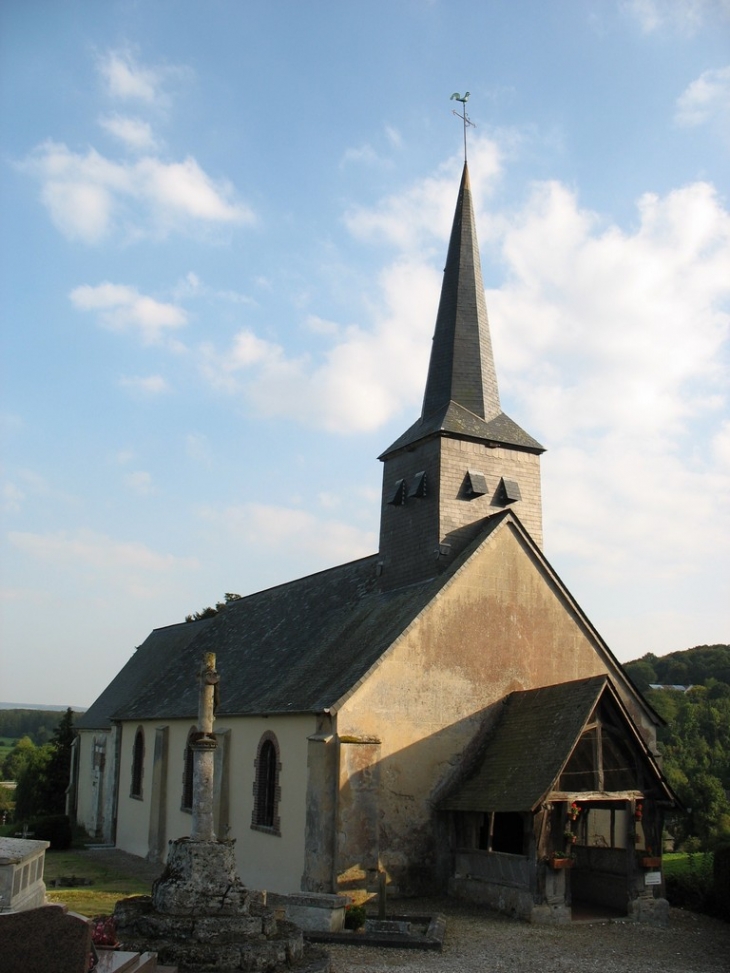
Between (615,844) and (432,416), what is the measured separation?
10738 millimetres

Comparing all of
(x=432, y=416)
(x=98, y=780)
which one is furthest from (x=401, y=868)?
(x=98, y=780)

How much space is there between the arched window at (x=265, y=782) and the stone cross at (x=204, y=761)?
6.59 metres

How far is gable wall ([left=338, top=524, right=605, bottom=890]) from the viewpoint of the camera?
55.9ft

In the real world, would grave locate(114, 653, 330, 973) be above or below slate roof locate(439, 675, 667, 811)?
below

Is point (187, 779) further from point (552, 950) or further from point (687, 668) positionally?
point (687, 668)

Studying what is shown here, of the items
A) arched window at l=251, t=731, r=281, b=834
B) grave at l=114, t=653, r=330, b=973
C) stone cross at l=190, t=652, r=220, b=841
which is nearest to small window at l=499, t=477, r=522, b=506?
arched window at l=251, t=731, r=281, b=834

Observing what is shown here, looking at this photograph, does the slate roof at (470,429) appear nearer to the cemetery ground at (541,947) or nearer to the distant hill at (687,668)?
the cemetery ground at (541,947)

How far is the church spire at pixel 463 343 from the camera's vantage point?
22.5 m

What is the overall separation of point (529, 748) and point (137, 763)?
1705cm

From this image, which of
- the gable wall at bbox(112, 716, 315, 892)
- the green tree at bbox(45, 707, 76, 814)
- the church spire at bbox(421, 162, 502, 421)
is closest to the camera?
the gable wall at bbox(112, 716, 315, 892)

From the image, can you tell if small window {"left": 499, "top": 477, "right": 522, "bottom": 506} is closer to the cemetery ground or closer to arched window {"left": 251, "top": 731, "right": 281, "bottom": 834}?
arched window {"left": 251, "top": 731, "right": 281, "bottom": 834}

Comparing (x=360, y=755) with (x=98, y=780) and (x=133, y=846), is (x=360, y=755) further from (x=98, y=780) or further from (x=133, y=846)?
(x=98, y=780)

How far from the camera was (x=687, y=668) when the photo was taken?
56.8m

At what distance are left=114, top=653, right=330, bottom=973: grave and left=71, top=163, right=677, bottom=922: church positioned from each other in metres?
4.98
